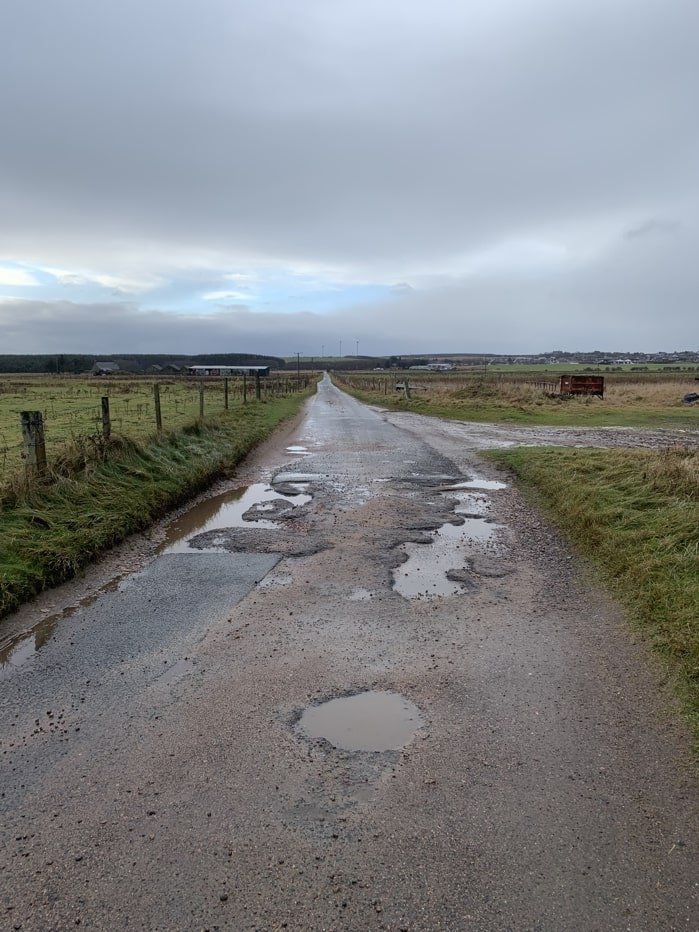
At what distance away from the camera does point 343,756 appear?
3.30 m

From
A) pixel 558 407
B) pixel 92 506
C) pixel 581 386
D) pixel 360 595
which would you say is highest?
pixel 581 386

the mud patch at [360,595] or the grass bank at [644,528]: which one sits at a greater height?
the grass bank at [644,528]

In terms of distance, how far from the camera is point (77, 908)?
91.9 inches

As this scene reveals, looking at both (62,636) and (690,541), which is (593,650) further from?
(62,636)

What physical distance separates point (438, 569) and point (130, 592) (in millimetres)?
3136

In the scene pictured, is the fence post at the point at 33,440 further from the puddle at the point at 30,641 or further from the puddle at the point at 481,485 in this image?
the puddle at the point at 481,485

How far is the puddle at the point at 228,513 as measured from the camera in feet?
25.4

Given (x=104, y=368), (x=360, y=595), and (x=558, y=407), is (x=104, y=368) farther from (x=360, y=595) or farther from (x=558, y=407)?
(x=360, y=595)

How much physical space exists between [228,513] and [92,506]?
2097mm

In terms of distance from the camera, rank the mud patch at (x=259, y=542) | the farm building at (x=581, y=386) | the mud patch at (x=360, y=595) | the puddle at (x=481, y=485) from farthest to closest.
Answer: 1. the farm building at (x=581, y=386)
2. the puddle at (x=481, y=485)
3. the mud patch at (x=259, y=542)
4. the mud patch at (x=360, y=595)

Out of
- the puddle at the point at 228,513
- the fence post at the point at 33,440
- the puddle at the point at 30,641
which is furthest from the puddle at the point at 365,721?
the fence post at the point at 33,440

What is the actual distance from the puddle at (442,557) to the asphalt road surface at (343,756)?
2.0 inches

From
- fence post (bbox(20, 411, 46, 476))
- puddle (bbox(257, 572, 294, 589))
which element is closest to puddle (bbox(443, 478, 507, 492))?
puddle (bbox(257, 572, 294, 589))

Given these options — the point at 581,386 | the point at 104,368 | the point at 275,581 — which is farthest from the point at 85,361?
the point at 275,581
